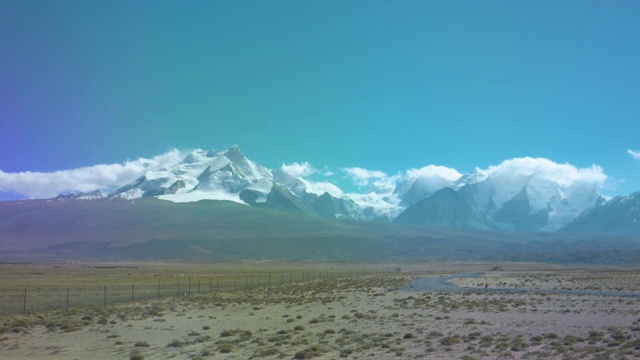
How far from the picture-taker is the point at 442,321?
107 ft

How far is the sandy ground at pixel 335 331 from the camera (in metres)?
23.5

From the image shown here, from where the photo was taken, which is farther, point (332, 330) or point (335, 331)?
point (335, 331)

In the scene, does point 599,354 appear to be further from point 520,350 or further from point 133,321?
point 133,321

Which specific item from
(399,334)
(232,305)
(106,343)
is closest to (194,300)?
(232,305)

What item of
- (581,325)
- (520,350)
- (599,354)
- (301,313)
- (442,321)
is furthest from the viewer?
(301,313)

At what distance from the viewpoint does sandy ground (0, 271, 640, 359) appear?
23.5m

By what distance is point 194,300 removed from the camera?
48.5 metres

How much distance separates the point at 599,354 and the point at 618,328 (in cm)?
808

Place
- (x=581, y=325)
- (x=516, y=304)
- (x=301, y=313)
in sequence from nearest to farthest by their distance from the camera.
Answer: (x=581, y=325), (x=301, y=313), (x=516, y=304)

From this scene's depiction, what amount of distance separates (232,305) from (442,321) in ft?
58.8

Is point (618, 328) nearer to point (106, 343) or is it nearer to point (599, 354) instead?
point (599, 354)

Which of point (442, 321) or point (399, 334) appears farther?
point (442, 321)

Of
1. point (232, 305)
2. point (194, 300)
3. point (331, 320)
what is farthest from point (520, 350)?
point (194, 300)

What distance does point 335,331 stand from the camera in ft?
97.6
